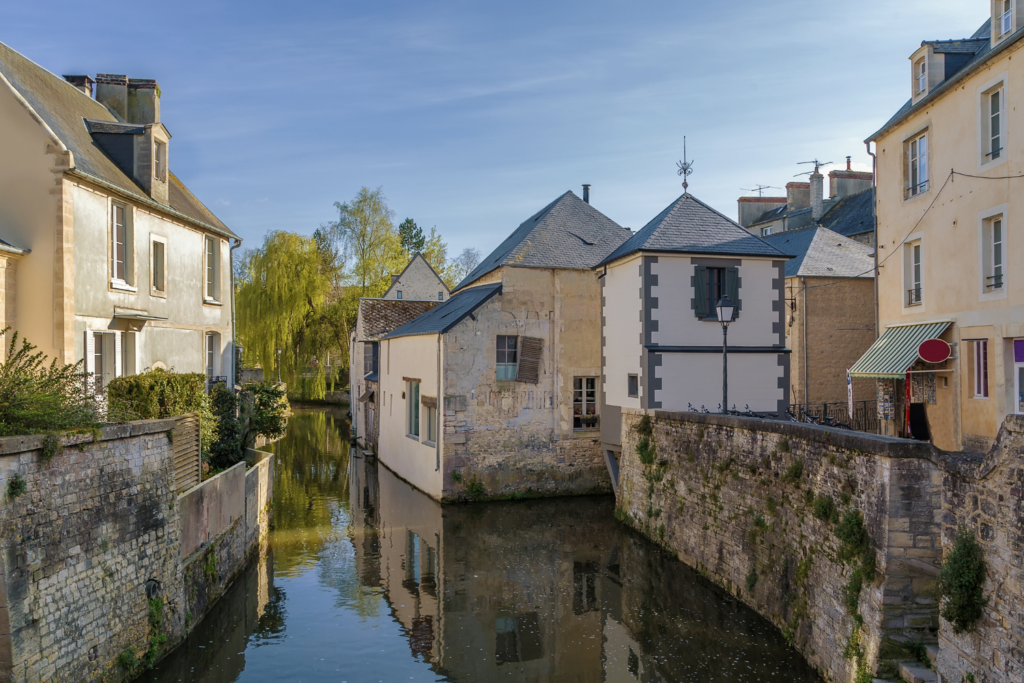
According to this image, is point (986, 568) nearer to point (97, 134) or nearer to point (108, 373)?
point (108, 373)

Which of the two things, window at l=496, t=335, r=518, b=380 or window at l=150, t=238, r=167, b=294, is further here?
window at l=496, t=335, r=518, b=380

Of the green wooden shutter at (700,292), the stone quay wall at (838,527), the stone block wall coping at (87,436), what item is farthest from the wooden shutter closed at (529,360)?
the stone block wall coping at (87,436)

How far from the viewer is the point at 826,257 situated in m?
21.4

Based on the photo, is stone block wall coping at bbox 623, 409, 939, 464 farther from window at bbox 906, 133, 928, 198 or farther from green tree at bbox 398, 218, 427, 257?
green tree at bbox 398, 218, 427, 257

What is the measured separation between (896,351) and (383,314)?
→ 2080 centimetres

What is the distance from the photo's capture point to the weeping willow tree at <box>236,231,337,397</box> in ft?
116

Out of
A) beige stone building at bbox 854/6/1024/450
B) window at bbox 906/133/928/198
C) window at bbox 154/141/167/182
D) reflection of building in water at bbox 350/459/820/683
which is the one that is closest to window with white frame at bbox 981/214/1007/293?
beige stone building at bbox 854/6/1024/450

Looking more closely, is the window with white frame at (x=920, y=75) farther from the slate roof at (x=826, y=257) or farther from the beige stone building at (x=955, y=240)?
the slate roof at (x=826, y=257)

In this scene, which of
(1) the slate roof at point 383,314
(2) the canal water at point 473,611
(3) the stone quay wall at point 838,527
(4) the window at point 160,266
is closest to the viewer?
(3) the stone quay wall at point 838,527

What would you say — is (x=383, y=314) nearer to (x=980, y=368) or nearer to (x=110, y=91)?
(x=110, y=91)

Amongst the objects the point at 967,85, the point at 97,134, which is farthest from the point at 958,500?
the point at 97,134

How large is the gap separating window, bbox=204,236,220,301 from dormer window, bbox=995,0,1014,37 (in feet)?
56.1

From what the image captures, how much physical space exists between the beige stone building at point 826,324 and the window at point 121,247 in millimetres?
16904

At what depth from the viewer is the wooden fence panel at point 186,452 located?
31.9 feet
